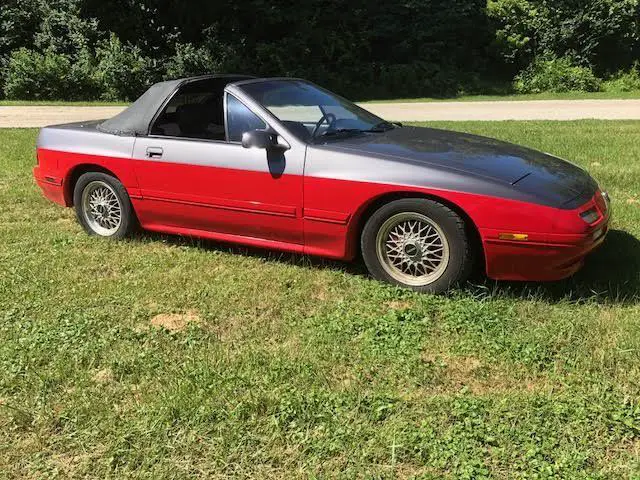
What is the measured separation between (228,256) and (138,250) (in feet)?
2.59

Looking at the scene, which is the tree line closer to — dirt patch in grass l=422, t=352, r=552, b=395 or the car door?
the car door

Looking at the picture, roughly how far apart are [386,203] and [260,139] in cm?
95

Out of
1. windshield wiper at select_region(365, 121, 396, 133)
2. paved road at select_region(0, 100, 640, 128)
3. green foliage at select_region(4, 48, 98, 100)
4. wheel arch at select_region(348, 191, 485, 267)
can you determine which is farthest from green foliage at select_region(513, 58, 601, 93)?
wheel arch at select_region(348, 191, 485, 267)

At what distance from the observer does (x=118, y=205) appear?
17.0 ft

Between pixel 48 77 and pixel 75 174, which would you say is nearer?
pixel 75 174

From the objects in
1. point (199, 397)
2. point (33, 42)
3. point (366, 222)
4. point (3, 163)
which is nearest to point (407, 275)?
point (366, 222)

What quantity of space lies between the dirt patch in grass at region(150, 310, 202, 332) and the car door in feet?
2.95

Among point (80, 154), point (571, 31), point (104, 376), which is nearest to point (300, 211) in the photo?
point (104, 376)

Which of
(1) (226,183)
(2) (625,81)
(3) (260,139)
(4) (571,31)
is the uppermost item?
(4) (571,31)

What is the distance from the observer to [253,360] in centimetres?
328

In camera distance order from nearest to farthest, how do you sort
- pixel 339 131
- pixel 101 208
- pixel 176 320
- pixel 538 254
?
pixel 538 254 → pixel 176 320 → pixel 339 131 → pixel 101 208

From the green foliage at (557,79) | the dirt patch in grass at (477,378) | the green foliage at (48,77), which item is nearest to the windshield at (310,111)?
the dirt patch in grass at (477,378)

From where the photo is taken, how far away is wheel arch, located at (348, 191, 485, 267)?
3.85 metres

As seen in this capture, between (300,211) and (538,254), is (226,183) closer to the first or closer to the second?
(300,211)
